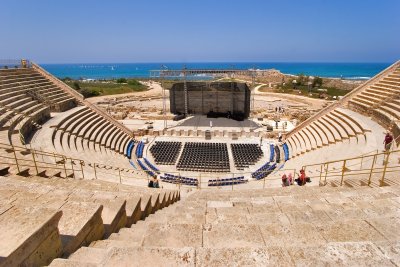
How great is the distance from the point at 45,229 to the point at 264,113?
33077 millimetres

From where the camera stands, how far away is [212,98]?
3102 cm

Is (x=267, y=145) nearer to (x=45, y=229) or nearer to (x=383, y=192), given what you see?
(x=383, y=192)

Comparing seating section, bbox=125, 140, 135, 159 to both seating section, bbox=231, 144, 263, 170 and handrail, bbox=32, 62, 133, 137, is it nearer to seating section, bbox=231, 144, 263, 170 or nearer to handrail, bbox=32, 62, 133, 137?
handrail, bbox=32, 62, 133, 137

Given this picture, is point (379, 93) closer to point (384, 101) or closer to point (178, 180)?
point (384, 101)

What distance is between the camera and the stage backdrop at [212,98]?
30031 mm

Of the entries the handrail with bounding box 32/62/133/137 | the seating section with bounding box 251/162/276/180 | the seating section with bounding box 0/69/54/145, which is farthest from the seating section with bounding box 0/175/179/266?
the handrail with bounding box 32/62/133/137

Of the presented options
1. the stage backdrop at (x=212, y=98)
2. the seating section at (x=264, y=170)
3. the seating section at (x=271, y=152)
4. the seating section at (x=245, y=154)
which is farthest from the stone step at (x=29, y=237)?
the stage backdrop at (x=212, y=98)

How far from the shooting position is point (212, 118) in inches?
1212

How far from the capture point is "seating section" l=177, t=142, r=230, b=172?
57.4ft

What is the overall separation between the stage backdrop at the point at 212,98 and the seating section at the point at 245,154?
933cm

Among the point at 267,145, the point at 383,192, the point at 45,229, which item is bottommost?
the point at 267,145

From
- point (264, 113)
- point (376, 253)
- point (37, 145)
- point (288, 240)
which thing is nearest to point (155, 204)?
point (288, 240)

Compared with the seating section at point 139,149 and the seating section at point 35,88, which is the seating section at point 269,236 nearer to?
the seating section at point 139,149

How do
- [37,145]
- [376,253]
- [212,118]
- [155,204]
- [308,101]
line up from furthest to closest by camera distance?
[308,101]
[212,118]
[37,145]
[155,204]
[376,253]
